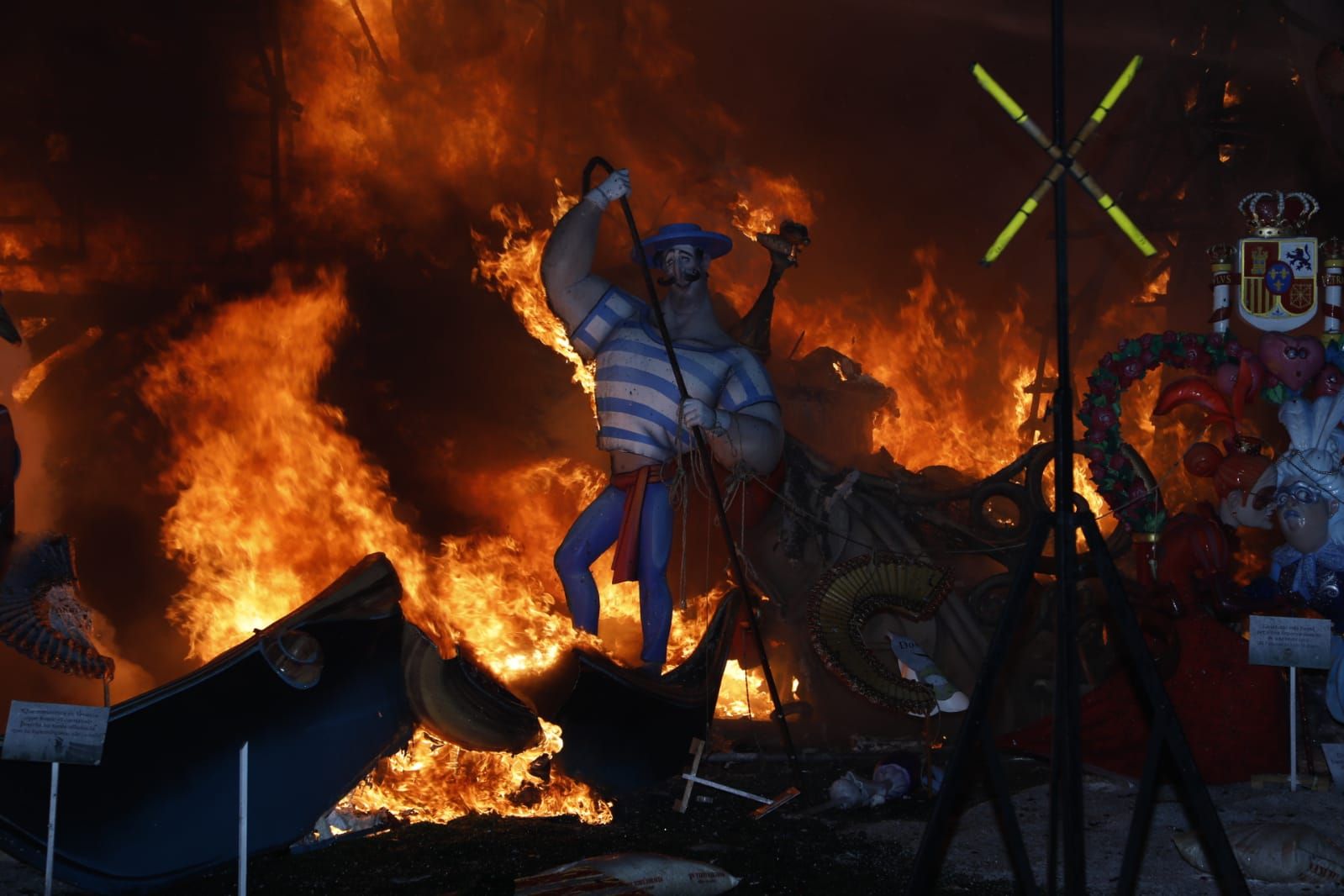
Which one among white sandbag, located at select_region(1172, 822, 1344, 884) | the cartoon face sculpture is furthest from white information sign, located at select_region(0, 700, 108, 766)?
the cartoon face sculpture

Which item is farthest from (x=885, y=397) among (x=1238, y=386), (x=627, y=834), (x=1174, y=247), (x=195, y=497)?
(x=627, y=834)

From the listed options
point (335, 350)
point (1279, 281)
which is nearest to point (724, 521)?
point (1279, 281)

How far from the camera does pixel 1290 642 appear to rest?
697 cm

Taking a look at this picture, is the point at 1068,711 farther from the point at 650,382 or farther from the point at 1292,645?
the point at 650,382

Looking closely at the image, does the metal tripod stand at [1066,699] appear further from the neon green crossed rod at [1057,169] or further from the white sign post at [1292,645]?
the white sign post at [1292,645]

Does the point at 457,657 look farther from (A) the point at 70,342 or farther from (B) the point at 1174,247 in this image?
(B) the point at 1174,247

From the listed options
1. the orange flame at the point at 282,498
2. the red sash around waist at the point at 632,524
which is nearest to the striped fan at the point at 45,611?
the orange flame at the point at 282,498

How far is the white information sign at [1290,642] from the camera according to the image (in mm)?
6938

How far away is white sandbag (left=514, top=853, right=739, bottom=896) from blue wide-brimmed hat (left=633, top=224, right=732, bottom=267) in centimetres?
369

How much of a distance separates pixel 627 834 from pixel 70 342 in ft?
20.1

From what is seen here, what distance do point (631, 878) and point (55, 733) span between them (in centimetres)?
235

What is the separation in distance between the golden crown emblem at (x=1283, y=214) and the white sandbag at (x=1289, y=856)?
169 inches

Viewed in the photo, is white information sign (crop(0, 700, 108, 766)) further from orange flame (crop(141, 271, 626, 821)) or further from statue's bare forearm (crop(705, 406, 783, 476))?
statue's bare forearm (crop(705, 406, 783, 476))

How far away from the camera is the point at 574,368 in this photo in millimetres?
10805
